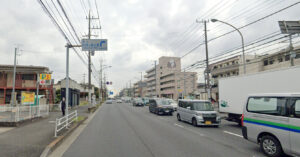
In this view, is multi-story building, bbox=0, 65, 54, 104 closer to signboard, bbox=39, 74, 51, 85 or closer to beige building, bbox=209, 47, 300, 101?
signboard, bbox=39, 74, 51, 85

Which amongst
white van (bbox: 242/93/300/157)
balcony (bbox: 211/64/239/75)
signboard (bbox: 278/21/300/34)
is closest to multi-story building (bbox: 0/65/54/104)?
white van (bbox: 242/93/300/157)

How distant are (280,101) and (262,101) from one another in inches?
25.6

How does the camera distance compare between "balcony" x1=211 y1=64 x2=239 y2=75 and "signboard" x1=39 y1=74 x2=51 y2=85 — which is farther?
"balcony" x1=211 y1=64 x2=239 y2=75

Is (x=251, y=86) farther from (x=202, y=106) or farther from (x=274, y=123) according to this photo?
(x=274, y=123)

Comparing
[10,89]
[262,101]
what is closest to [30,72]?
[10,89]

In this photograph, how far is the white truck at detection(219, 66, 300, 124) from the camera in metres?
8.31

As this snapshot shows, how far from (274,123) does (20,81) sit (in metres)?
30.1

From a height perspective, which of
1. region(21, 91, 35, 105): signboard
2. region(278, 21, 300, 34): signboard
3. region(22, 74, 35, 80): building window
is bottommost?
region(21, 91, 35, 105): signboard

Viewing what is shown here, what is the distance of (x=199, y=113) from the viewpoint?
11766 millimetres

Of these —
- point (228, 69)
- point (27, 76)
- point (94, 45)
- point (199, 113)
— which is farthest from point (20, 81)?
point (228, 69)

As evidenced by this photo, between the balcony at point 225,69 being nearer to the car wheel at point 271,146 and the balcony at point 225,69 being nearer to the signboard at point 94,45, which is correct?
the signboard at point 94,45

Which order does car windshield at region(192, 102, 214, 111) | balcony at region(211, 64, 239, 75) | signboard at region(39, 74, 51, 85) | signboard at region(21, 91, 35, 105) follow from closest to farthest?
car windshield at region(192, 102, 214, 111)
signboard at region(21, 91, 35, 105)
signboard at region(39, 74, 51, 85)
balcony at region(211, 64, 239, 75)

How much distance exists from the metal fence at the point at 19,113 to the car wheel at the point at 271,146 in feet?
43.3

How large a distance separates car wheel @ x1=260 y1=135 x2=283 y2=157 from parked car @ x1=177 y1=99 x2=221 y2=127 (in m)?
5.48
